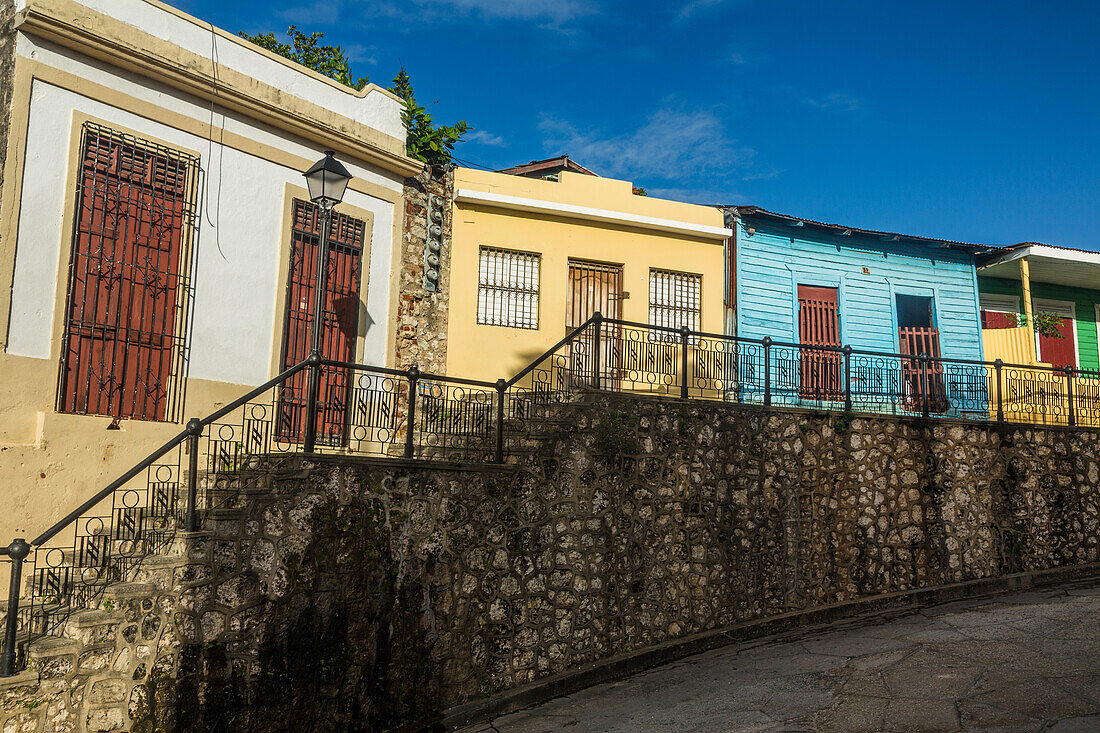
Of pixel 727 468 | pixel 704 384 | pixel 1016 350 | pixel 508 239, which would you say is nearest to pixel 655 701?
pixel 727 468

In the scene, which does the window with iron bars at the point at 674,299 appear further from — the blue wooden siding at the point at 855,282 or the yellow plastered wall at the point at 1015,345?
the yellow plastered wall at the point at 1015,345

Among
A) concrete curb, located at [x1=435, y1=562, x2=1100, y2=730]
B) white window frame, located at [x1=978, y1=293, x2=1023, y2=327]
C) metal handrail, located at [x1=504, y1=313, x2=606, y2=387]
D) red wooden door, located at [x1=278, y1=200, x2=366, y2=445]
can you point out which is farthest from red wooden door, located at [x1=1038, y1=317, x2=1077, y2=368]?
red wooden door, located at [x1=278, y1=200, x2=366, y2=445]

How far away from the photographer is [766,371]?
11.4 meters

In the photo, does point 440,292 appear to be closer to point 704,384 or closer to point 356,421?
point 356,421

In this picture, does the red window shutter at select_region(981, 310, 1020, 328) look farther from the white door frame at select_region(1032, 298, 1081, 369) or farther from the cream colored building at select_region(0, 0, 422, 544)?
the cream colored building at select_region(0, 0, 422, 544)

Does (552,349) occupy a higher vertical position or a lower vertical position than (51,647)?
higher

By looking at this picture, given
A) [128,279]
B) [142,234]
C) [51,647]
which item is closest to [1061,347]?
[142,234]

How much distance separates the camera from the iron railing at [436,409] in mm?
7051

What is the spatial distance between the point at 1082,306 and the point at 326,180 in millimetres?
16318

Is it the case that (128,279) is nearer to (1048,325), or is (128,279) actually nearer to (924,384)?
(924,384)

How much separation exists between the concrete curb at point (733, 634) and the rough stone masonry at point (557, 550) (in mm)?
177

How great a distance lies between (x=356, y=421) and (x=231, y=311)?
6.33 ft

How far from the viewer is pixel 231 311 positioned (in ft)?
32.4

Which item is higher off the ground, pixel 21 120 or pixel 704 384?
pixel 21 120
